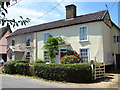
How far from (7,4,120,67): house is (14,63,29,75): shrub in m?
4.89

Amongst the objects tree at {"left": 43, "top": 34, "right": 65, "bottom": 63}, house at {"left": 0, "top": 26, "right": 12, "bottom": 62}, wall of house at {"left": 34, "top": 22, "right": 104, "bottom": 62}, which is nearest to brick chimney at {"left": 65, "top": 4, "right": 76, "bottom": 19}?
wall of house at {"left": 34, "top": 22, "right": 104, "bottom": 62}

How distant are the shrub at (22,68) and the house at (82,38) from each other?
192 inches

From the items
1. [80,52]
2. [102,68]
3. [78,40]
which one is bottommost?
[102,68]

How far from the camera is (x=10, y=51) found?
23.0 metres

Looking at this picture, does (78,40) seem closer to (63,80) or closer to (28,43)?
(63,80)

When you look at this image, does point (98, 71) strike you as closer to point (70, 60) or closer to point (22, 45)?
point (70, 60)

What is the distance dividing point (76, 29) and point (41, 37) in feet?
19.8

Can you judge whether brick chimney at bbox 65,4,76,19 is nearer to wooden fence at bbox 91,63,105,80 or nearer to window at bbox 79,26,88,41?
window at bbox 79,26,88,41

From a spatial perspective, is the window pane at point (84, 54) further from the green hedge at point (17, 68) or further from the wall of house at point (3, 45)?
the wall of house at point (3, 45)

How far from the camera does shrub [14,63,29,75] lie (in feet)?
46.5

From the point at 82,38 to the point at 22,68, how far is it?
750 centimetres

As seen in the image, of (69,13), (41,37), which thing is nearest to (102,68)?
(69,13)

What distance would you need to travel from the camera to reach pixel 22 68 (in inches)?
571

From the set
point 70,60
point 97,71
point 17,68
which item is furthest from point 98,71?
point 17,68
